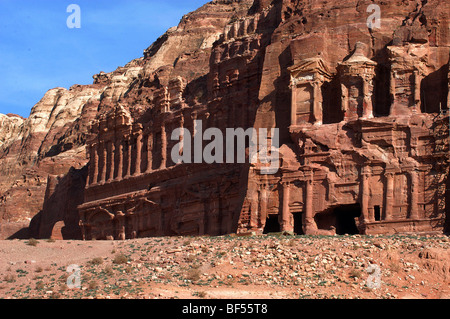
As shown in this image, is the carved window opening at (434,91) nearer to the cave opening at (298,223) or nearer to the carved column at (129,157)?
the cave opening at (298,223)

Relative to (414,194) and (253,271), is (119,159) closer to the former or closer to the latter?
(414,194)

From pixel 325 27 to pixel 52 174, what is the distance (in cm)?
3815

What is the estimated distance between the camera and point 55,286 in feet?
144

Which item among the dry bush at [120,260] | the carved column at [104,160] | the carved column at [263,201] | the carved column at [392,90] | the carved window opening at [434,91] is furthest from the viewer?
the carved column at [104,160]

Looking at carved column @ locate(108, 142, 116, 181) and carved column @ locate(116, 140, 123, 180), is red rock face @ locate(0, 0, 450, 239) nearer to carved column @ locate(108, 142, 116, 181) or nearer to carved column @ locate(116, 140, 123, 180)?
carved column @ locate(116, 140, 123, 180)

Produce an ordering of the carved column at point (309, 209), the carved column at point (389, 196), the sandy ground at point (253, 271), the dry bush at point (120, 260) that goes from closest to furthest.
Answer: the sandy ground at point (253, 271)
the dry bush at point (120, 260)
the carved column at point (389, 196)
the carved column at point (309, 209)

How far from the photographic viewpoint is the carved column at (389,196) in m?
52.9

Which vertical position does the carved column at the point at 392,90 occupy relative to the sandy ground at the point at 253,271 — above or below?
above

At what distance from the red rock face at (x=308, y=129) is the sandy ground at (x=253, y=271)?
5.74 meters

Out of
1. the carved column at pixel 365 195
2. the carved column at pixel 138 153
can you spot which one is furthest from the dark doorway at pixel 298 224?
the carved column at pixel 138 153

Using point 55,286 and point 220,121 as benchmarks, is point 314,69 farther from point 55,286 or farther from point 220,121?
point 55,286

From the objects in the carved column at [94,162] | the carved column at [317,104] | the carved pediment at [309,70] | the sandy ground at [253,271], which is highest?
the carved pediment at [309,70]

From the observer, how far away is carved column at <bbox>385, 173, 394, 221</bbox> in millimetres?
52906
